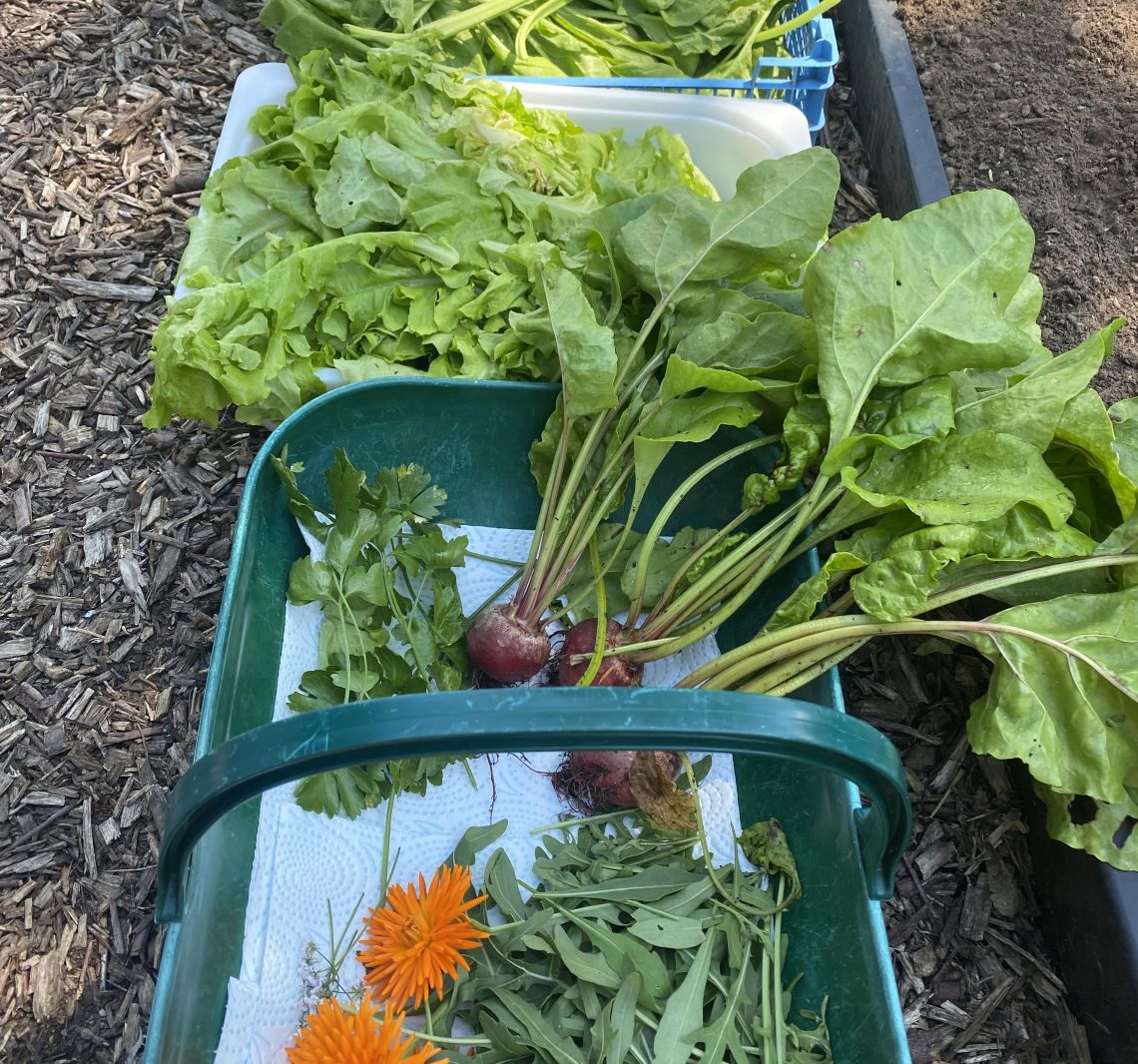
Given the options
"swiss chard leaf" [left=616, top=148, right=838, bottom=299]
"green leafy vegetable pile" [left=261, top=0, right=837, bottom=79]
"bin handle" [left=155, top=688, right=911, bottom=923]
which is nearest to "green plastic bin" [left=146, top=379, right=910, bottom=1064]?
"bin handle" [left=155, top=688, right=911, bottom=923]

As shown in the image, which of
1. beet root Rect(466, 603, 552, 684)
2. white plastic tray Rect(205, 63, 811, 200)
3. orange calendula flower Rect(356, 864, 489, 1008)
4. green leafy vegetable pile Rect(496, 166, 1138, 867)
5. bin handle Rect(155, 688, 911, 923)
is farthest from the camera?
white plastic tray Rect(205, 63, 811, 200)

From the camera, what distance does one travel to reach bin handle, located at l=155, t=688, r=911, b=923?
0.72 meters

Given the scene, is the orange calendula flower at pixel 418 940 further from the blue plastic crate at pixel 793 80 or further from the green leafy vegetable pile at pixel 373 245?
the blue plastic crate at pixel 793 80

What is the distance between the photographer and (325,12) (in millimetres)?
1892

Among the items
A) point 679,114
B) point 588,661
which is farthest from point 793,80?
point 588,661

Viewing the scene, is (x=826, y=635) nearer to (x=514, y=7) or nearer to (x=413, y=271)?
(x=413, y=271)

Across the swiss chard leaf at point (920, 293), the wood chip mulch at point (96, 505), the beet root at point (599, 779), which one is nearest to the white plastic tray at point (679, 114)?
the wood chip mulch at point (96, 505)

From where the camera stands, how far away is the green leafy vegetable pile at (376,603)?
130cm

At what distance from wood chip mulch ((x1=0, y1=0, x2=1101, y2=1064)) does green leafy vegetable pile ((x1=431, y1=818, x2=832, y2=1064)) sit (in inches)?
14.7

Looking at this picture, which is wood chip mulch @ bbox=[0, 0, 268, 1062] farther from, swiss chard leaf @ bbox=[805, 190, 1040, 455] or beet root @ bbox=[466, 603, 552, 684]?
swiss chard leaf @ bbox=[805, 190, 1040, 455]

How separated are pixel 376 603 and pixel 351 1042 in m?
0.60

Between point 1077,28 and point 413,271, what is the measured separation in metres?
1.78

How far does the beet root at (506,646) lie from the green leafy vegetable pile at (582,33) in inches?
48.0

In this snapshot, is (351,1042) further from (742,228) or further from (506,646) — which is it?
(742,228)
